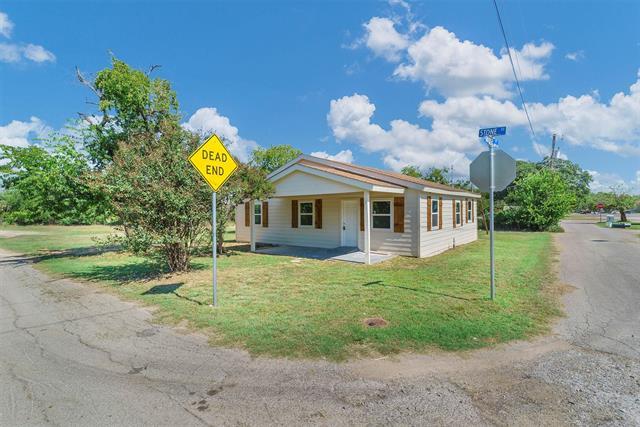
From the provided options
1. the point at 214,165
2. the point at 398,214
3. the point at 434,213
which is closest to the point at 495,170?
the point at 214,165

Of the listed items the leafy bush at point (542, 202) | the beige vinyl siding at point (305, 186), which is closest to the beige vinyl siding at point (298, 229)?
the beige vinyl siding at point (305, 186)

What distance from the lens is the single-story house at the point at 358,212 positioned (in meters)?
11.5

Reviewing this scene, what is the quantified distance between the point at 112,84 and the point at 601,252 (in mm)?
22543

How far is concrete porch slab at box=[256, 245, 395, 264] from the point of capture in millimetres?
11219

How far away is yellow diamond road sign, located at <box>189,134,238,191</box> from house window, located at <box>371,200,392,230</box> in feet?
25.3

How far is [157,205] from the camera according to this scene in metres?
7.96

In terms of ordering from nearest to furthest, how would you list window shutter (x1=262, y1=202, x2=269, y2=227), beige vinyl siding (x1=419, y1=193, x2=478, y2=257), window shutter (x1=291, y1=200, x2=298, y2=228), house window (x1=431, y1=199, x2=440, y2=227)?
beige vinyl siding (x1=419, y1=193, x2=478, y2=257), house window (x1=431, y1=199, x2=440, y2=227), window shutter (x1=291, y1=200, x2=298, y2=228), window shutter (x1=262, y1=202, x2=269, y2=227)

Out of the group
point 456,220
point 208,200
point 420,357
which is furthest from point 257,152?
point 420,357

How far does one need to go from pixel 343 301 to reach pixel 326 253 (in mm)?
6507

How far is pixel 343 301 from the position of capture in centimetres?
604

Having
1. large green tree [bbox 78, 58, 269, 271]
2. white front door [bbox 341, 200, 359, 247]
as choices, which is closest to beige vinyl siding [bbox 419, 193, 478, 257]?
white front door [bbox 341, 200, 359, 247]

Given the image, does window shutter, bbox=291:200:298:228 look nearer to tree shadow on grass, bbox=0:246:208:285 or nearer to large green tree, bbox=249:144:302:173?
tree shadow on grass, bbox=0:246:208:285

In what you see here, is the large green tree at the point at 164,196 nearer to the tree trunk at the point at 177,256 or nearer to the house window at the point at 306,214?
the tree trunk at the point at 177,256

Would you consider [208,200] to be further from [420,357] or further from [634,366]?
[634,366]
